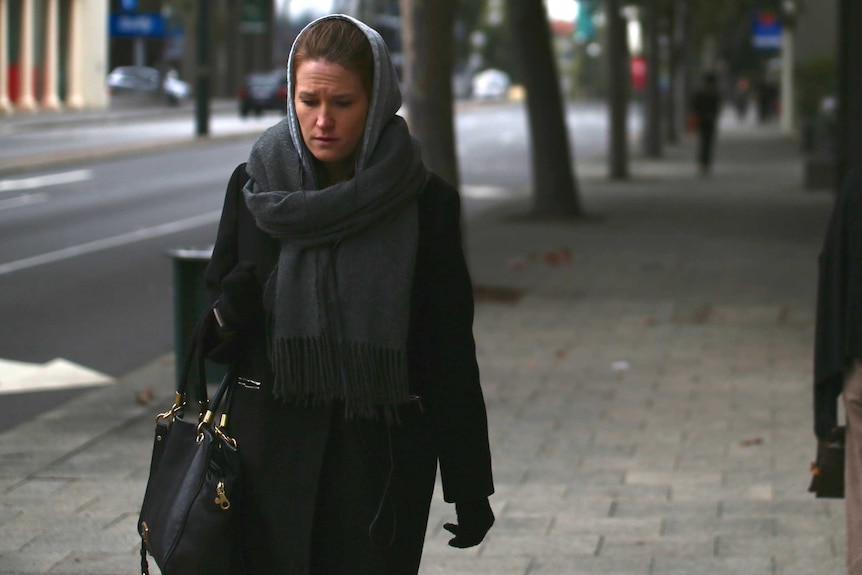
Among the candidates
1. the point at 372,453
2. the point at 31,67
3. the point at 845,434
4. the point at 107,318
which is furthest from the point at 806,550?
the point at 31,67

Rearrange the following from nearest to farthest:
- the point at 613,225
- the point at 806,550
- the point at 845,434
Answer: the point at 845,434 → the point at 806,550 → the point at 613,225

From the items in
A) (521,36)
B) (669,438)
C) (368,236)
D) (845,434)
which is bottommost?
(669,438)

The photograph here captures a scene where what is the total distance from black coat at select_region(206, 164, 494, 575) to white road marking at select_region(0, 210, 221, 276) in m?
11.1

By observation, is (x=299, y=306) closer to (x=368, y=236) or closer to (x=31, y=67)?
(x=368, y=236)

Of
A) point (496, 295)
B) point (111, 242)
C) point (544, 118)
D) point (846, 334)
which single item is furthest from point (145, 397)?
point (544, 118)

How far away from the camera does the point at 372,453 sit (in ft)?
10.5

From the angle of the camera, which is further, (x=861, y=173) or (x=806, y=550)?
(x=806, y=550)

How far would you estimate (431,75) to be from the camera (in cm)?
1241

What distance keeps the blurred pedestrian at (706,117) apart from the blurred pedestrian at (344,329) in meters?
26.8

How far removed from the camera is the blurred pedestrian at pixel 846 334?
14.0 ft

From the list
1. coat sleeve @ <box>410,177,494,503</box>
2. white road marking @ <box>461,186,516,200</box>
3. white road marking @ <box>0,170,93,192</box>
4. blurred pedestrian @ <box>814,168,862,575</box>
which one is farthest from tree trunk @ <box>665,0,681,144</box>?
coat sleeve @ <box>410,177,494,503</box>

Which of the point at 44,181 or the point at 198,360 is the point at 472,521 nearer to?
the point at 198,360

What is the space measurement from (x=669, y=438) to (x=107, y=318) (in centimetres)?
546

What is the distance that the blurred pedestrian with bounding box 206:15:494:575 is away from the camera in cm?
311
